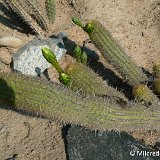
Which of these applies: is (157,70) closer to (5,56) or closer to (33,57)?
(33,57)

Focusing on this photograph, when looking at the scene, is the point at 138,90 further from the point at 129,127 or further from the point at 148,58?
the point at 148,58

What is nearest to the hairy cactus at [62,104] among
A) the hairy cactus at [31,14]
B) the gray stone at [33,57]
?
the gray stone at [33,57]

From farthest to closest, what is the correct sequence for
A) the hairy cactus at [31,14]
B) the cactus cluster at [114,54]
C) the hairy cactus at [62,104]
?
the hairy cactus at [31,14] → the cactus cluster at [114,54] → the hairy cactus at [62,104]

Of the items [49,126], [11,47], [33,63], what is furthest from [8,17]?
[49,126]

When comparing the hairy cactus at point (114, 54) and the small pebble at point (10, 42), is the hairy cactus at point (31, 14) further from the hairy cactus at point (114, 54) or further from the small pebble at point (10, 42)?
the hairy cactus at point (114, 54)

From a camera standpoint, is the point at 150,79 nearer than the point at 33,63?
Yes

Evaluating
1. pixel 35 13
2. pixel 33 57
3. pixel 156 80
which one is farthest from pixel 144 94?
pixel 35 13
